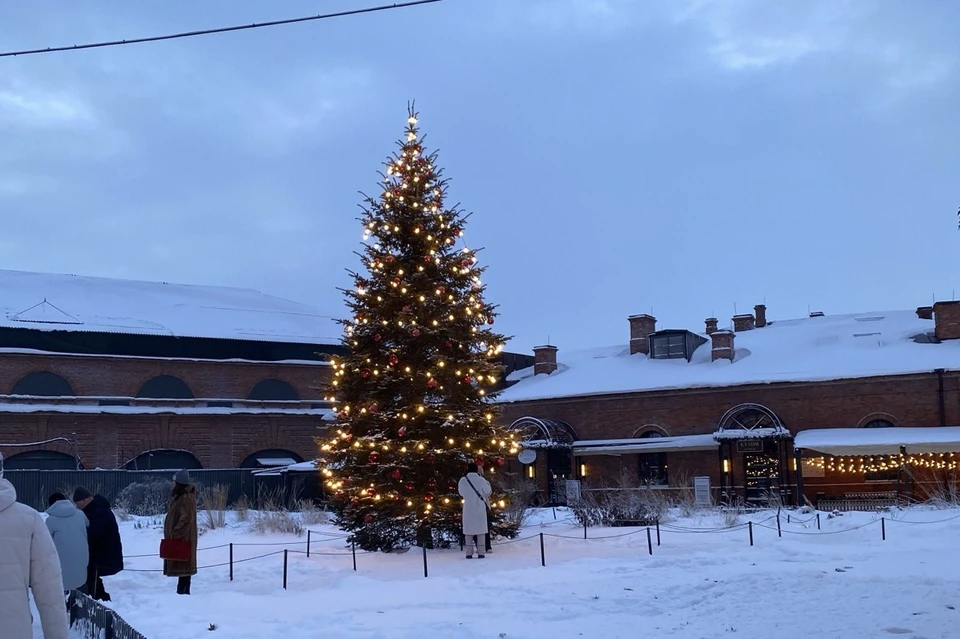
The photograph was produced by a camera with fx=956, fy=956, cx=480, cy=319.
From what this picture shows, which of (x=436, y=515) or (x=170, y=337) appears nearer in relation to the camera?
(x=436, y=515)

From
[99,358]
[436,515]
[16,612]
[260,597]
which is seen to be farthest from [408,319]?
[99,358]

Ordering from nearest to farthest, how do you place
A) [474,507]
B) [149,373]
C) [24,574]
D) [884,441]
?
[24,574]
[474,507]
[884,441]
[149,373]

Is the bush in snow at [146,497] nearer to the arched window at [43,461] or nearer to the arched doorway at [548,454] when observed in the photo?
the arched window at [43,461]

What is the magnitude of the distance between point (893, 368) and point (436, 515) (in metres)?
20.9

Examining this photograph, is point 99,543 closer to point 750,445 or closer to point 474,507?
point 474,507

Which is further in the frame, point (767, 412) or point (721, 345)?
point (721, 345)

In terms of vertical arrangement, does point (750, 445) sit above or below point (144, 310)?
below

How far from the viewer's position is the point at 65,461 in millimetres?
38406

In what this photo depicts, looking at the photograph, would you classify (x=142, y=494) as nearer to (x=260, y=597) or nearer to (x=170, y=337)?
(x=170, y=337)

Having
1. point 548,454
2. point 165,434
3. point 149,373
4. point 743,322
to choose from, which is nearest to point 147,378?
point 149,373

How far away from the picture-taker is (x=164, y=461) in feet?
132

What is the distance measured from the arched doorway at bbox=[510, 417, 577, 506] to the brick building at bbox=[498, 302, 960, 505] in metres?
0.06

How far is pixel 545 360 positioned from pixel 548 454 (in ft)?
19.4

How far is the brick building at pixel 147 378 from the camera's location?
3828 cm
